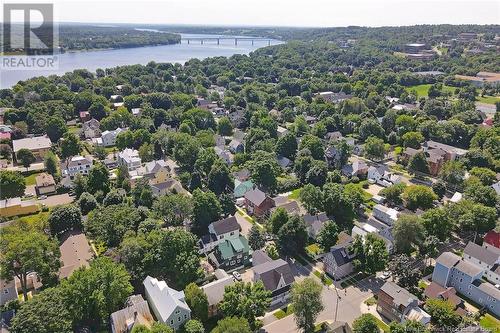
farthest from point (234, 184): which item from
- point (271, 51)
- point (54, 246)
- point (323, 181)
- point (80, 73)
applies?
point (271, 51)

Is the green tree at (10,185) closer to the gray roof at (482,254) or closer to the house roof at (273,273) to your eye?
the house roof at (273,273)

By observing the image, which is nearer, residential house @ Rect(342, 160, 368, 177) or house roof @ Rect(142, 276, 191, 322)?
house roof @ Rect(142, 276, 191, 322)

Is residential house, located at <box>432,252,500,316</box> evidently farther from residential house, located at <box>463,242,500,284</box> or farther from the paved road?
the paved road

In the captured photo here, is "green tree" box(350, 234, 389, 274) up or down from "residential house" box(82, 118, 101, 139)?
down

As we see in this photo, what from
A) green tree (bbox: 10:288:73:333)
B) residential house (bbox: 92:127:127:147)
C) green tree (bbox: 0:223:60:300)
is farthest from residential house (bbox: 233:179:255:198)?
residential house (bbox: 92:127:127:147)

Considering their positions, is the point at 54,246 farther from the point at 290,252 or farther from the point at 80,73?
the point at 80,73

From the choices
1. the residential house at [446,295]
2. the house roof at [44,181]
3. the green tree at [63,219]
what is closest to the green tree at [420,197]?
the residential house at [446,295]
